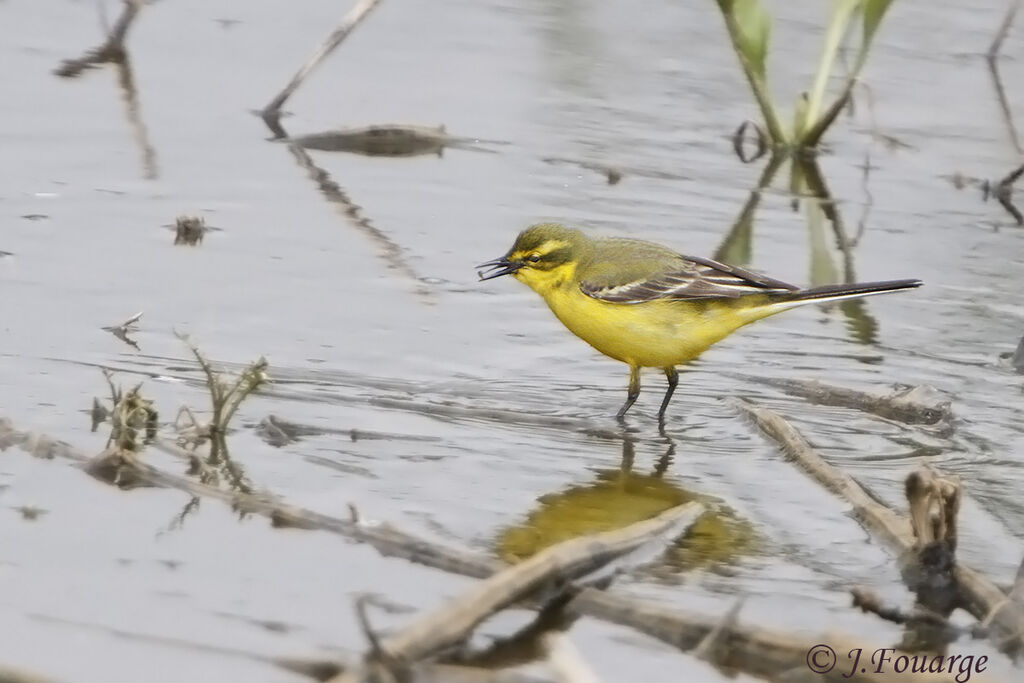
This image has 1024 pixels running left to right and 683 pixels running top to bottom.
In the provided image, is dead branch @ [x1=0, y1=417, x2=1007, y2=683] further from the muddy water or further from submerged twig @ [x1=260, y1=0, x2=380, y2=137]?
submerged twig @ [x1=260, y1=0, x2=380, y2=137]

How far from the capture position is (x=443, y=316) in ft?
28.2

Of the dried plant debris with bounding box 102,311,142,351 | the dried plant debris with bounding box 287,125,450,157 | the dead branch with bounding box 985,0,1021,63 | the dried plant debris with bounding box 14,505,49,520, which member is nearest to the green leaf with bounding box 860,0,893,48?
the dried plant debris with bounding box 287,125,450,157

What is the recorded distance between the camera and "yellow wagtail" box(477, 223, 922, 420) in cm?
786

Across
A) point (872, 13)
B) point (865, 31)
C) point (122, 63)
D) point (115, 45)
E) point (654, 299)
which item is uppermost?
point (872, 13)

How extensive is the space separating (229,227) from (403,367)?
7.65 feet

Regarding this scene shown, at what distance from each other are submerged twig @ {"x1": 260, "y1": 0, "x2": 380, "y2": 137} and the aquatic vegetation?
7.76ft

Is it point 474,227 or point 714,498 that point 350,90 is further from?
point 714,498

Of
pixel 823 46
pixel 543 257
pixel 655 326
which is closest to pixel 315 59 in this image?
pixel 823 46

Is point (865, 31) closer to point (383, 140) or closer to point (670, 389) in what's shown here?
point (383, 140)

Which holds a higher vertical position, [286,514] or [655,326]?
[655,326]

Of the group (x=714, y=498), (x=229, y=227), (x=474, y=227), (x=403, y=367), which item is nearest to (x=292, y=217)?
(x=229, y=227)

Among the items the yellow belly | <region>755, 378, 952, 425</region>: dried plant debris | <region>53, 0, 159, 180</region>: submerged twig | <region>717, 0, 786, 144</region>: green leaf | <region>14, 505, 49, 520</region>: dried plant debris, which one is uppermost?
<region>717, 0, 786, 144</region>: green leaf

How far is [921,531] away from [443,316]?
12.1 ft

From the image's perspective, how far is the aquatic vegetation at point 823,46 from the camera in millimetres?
11234
